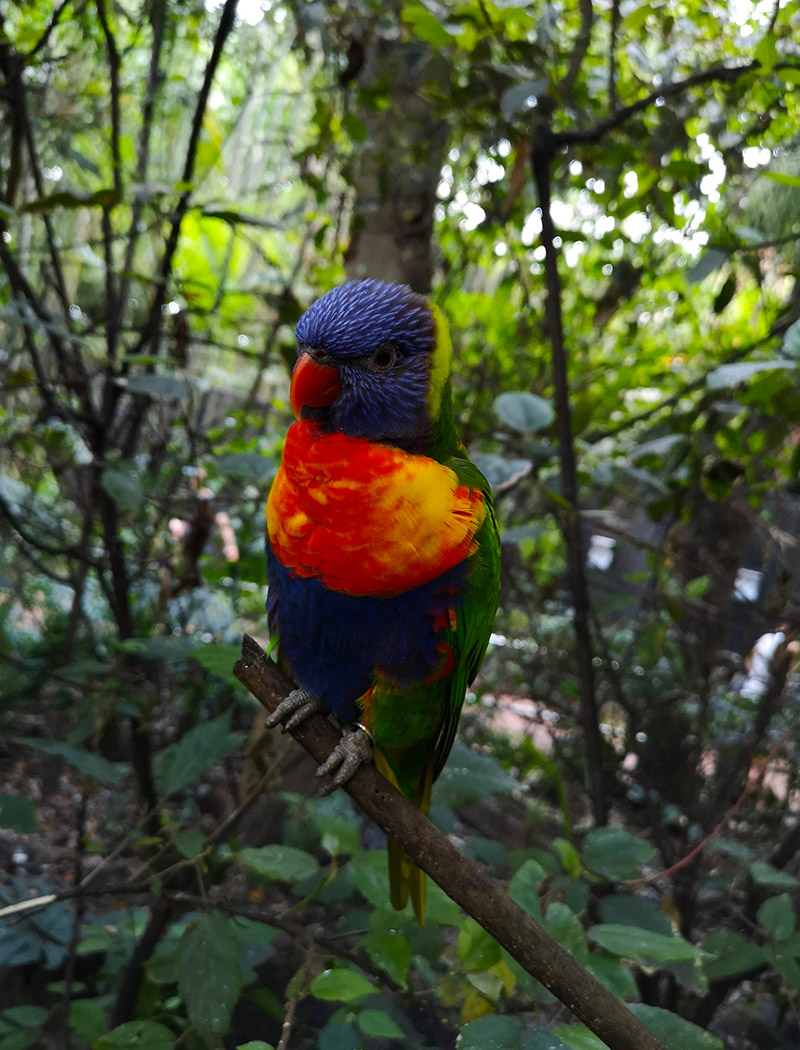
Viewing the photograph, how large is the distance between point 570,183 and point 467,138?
1.45 ft

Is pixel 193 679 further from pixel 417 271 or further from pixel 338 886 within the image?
pixel 417 271

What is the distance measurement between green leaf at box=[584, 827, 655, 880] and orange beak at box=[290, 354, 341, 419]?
80 cm

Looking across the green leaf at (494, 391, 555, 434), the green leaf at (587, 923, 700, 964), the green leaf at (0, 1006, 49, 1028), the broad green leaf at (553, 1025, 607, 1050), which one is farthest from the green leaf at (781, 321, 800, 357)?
the green leaf at (0, 1006, 49, 1028)

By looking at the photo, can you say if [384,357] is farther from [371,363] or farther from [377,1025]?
[377,1025]

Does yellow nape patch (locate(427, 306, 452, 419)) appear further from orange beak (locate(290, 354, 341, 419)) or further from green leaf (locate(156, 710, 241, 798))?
green leaf (locate(156, 710, 241, 798))

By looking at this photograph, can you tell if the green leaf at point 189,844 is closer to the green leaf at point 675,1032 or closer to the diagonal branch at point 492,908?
the diagonal branch at point 492,908

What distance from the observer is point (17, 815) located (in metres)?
1.27

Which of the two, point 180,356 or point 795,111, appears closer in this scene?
point 795,111

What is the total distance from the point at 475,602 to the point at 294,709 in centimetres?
32

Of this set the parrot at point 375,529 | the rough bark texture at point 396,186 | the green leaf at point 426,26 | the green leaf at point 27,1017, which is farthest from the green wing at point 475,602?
the rough bark texture at point 396,186

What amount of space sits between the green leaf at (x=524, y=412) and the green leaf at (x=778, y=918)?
92cm

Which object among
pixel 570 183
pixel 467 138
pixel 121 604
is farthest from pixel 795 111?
pixel 121 604

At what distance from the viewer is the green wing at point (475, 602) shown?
107cm

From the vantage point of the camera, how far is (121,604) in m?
1.69
